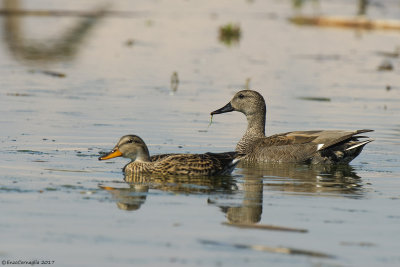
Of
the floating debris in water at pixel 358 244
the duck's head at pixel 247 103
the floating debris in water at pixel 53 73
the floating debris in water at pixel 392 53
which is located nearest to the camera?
the floating debris in water at pixel 358 244

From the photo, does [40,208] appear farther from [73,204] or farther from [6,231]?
[6,231]

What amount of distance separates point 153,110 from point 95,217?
327 inches

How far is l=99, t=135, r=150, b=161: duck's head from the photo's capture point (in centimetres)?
1147

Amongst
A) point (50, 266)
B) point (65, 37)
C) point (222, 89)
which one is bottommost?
point (50, 266)

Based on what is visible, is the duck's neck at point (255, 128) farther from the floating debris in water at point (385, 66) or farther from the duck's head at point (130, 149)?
the floating debris in water at point (385, 66)

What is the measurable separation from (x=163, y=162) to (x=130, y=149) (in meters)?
0.42

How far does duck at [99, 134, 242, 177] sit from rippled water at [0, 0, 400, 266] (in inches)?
8.5

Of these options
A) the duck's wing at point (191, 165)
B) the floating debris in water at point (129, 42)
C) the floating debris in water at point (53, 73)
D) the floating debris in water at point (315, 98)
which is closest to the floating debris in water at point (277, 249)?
the duck's wing at point (191, 165)

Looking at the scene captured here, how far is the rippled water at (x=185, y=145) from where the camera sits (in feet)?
26.3

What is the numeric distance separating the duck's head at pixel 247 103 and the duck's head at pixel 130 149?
3.38 meters

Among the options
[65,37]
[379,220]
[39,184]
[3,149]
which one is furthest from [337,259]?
[65,37]

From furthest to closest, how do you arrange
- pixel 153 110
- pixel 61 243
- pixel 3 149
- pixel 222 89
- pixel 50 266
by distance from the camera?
pixel 222 89 → pixel 153 110 → pixel 3 149 → pixel 61 243 → pixel 50 266

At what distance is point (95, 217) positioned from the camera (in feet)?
29.0

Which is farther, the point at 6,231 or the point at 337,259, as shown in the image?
the point at 6,231
